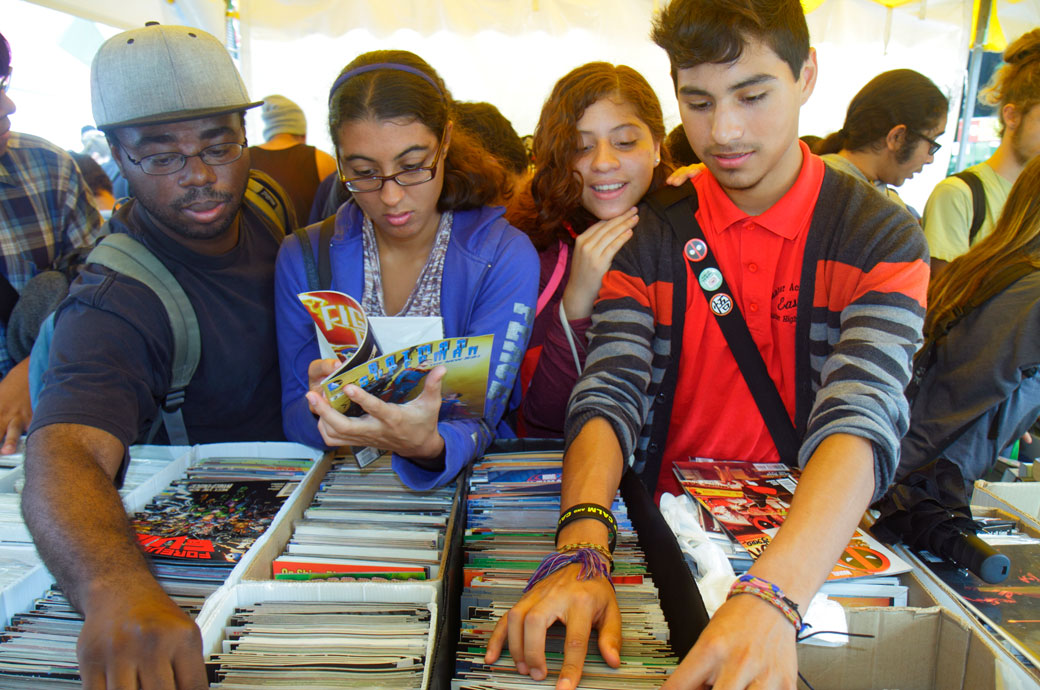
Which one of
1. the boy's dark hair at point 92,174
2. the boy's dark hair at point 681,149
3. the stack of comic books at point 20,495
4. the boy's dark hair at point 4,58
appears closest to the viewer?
the stack of comic books at point 20,495

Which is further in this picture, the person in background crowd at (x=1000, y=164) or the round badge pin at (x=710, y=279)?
the person in background crowd at (x=1000, y=164)

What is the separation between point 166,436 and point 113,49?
118 cm

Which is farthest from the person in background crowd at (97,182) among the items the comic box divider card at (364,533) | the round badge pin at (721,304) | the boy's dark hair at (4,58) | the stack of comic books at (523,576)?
the round badge pin at (721,304)

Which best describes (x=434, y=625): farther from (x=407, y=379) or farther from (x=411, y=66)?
(x=411, y=66)

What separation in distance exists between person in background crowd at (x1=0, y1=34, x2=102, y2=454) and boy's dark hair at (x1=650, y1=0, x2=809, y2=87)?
2.14 metres

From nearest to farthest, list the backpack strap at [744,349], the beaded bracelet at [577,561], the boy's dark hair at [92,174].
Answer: the beaded bracelet at [577,561], the backpack strap at [744,349], the boy's dark hair at [92,174]

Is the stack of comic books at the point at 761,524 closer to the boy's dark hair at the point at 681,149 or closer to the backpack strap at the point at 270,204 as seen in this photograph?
the backpack strap at the point at 270,204

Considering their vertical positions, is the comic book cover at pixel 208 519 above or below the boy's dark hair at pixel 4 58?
below

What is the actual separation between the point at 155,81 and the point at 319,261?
25.3 inches

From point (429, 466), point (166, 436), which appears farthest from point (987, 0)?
point (166, 436)

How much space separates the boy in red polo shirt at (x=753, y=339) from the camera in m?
1.15

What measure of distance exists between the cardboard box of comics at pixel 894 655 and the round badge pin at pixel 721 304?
A: 785 millimetres

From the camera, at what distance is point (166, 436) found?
222cm

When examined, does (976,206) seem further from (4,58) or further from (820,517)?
(4,58)
